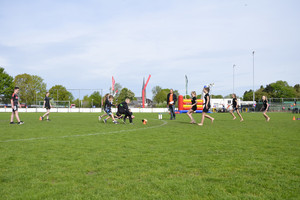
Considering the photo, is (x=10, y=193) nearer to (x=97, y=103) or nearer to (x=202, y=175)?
(x=202, y=175)

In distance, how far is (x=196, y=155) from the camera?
16.0 ft

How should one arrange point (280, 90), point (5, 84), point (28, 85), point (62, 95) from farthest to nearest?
point (280, 90) < point (28, 85) < point (5, 84) < point (62, 95)

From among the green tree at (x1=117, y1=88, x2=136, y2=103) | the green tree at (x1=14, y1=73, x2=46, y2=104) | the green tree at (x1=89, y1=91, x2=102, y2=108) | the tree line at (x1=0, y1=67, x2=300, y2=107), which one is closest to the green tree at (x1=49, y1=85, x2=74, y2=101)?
the tree line at (x1=0, y1=67, x2=300, y2=107)

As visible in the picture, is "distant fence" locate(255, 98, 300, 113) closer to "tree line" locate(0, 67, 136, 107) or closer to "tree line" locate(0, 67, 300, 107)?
"tree line" locate(0, 67, 300, 107)

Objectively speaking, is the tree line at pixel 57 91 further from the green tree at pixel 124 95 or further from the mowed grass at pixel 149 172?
the mowed grass at pixel 149 172

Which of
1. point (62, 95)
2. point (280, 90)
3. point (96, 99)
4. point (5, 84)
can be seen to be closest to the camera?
point (96, 99)

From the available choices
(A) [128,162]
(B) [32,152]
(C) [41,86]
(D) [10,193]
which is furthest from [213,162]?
(C) [41,86]

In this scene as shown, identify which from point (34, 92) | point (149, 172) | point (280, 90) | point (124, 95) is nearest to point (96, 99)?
point (149, 172)

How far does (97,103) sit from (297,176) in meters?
36.6

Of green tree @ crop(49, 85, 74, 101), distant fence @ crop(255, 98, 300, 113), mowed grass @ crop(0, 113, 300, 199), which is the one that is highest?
green tree @ crop(49, 85, 74, 101)

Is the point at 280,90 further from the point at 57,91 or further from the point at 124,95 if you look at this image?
the point at 57,91

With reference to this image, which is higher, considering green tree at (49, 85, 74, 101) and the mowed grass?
green tree at (49, 85, 74, 101)

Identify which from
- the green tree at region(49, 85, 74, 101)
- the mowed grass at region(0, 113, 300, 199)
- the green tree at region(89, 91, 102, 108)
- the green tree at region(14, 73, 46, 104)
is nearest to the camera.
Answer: the mowed grass at region(0, 113, 300, 199)

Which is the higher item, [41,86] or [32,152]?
[41,86]
